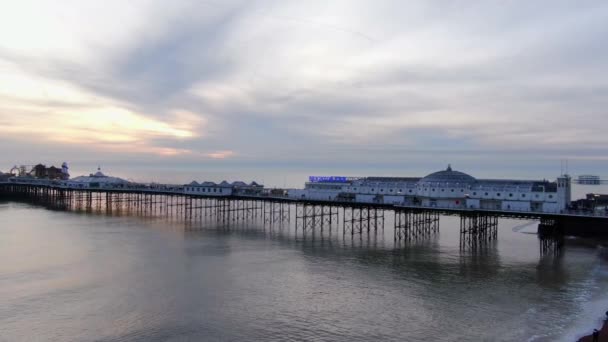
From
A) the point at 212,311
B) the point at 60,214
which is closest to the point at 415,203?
the point at 212,311

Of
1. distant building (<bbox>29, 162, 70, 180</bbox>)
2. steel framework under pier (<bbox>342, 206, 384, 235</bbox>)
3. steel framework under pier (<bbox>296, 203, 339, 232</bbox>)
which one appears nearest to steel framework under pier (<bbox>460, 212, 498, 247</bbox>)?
steel framework under pier (<bbox>342, 206, 384, 235</bbox>)

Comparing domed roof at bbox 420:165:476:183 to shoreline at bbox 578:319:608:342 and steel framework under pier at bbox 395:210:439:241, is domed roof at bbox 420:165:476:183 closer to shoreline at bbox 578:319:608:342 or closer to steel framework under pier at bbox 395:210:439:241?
steel framework under pier at bbox 395:210:439:241

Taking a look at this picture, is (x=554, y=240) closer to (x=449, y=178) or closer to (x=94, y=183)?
(x=449, y=178)

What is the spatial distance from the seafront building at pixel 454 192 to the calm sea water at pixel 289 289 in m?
5.75

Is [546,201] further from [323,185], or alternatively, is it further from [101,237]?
[101,237]

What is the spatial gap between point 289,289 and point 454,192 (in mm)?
34894

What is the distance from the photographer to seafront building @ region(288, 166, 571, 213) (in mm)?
55656

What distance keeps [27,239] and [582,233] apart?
269 ft

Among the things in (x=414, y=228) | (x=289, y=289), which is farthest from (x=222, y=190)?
(x=289, y=289)

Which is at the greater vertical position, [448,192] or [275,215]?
[448,192]

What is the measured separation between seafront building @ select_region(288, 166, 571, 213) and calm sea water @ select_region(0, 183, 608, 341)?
575 centimetres

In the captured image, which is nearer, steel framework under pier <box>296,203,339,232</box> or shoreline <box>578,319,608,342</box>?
shoreline <box>578,319,608,342</box>

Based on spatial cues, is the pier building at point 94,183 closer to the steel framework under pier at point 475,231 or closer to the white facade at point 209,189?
the white facade at point 209,189

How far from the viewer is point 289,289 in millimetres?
36250
